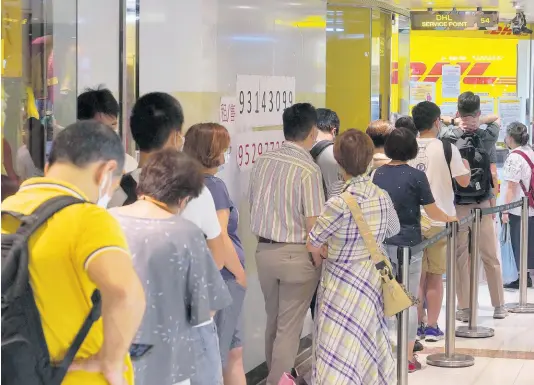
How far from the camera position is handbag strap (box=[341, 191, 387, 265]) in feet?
17.0

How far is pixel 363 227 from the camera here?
5.20 m

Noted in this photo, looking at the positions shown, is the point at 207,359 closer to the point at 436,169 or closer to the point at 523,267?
the point at 436,169

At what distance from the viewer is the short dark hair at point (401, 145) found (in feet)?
20.0

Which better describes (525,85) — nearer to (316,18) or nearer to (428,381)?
(316,18)

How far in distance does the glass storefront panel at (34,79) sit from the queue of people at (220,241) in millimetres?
138

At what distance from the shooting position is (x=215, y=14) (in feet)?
18.0

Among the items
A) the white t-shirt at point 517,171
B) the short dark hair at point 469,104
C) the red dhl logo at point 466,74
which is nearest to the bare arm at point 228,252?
the short dark hair at point 469,104

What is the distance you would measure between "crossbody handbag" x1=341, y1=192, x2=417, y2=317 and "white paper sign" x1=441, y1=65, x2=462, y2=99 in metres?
10.6

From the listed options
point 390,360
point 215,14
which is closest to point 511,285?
point 390,360

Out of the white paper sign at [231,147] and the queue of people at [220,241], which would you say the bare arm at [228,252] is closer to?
the queue of people at [220,241]

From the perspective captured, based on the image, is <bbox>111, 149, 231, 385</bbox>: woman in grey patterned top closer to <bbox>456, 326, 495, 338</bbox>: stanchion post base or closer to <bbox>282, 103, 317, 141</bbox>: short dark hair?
<bbox>282, 103, 317, 141</bbox>: short dark hair

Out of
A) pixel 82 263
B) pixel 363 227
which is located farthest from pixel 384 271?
pixel 82 263

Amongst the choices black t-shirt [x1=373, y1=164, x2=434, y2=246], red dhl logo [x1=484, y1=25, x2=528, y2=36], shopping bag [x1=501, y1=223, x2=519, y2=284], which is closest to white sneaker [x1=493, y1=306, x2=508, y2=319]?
shopping bag [x1=501, y1=223, x2=519, y2=284]

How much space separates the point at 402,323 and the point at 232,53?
5.83ft
